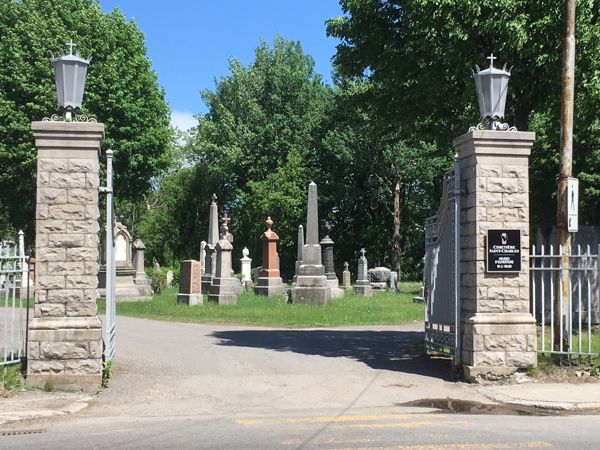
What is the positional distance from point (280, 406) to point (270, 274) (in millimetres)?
20102

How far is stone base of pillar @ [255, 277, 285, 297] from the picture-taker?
28.4 m

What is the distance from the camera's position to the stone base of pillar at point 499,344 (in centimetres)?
1027

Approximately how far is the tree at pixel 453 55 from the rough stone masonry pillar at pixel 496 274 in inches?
121

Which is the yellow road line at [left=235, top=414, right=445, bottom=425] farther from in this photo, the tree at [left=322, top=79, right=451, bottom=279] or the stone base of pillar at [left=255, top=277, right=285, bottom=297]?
the tree at [left=322, top=79, right=451, bottom=279]

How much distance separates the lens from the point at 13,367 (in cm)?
949

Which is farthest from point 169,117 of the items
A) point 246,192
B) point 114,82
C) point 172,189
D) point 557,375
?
point 557,375

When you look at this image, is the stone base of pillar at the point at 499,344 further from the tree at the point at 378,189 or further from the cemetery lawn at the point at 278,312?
the tree at the point at 378,189

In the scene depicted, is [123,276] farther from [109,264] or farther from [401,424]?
[401,424]

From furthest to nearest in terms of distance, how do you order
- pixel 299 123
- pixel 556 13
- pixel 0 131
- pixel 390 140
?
pixel 299 123, pixel 0 131, pixel 390 140, pixel 556 13

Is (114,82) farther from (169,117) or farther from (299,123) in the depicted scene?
(299,123)

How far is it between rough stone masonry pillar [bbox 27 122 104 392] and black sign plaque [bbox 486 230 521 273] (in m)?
5.61

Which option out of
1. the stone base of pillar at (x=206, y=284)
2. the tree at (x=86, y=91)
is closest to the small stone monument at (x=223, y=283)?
the stone base of pillar at (x=206, y=284)

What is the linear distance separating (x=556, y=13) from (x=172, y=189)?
4821 centimetres

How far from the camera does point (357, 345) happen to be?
1429 cm
